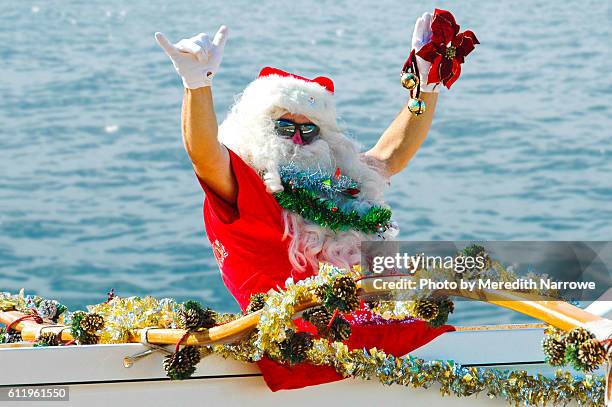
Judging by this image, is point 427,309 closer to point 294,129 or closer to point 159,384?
point 159,384

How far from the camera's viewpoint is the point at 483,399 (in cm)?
234

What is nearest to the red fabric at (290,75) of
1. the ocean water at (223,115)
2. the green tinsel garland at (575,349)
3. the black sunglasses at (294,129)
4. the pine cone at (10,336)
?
the black sunglasses at (294,129)

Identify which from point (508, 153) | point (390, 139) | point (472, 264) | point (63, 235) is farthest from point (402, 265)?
point (508, 153)

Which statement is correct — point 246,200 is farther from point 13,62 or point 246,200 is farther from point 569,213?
point 13,62

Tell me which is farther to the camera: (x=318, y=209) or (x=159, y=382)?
(x=318, y=209)

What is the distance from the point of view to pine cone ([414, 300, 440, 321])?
7.46 ft

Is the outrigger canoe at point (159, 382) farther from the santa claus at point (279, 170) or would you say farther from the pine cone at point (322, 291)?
the pine cone at point (322, 291)

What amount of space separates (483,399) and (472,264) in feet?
0.97

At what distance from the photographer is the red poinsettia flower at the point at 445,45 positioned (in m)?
2.81

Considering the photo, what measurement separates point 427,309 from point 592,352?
317 mm

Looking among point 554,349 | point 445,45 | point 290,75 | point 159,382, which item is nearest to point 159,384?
point 159,382

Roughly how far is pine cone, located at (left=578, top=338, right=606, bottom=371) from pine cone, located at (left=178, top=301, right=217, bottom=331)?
690 millimetres

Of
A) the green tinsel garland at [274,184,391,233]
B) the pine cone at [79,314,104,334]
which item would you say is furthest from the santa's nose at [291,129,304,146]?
the pine cone at [79,314,104,334]

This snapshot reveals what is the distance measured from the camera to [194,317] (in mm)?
2322
